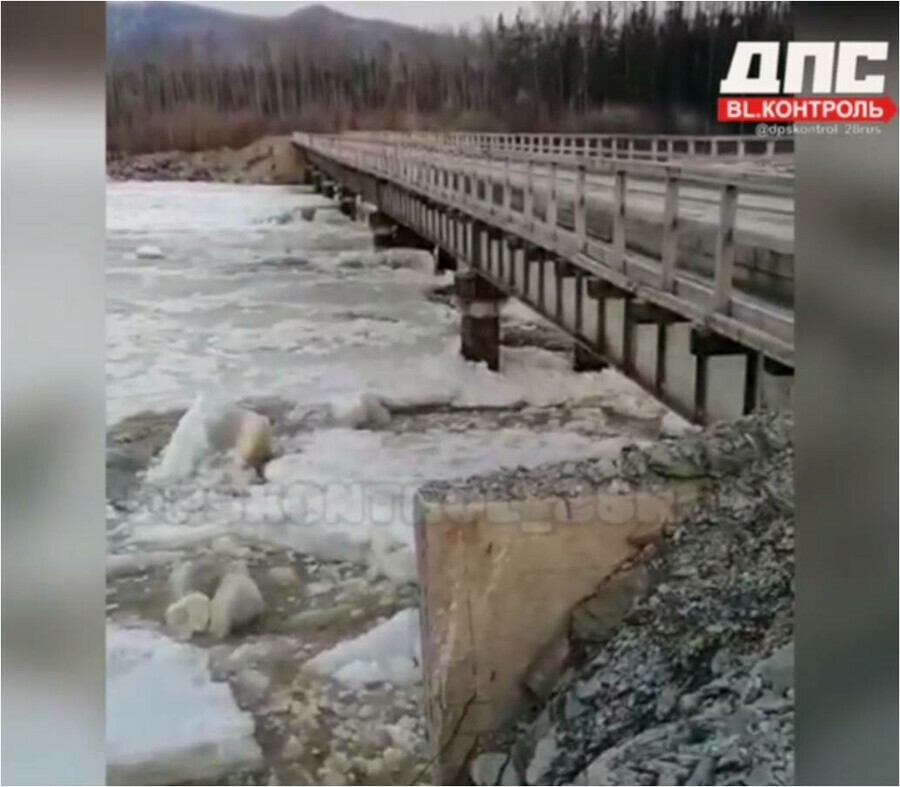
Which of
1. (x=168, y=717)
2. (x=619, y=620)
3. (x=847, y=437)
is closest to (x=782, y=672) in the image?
(x=619, y=620)

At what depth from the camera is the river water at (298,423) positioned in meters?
1.45

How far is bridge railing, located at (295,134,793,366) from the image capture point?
1.46 m

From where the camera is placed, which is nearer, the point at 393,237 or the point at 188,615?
the point at 188,615

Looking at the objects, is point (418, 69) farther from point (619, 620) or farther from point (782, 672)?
point (782, 672)

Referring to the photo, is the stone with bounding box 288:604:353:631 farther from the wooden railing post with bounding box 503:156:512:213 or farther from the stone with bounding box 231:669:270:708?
the wooden railing post with bounding box 503:156:512:213

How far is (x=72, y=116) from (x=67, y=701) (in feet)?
2.75

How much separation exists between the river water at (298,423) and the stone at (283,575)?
1 cm

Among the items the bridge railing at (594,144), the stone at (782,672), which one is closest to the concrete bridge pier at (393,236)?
the bridge railing at (594,144)

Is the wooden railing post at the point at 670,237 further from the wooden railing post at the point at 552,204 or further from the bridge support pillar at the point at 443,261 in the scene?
the bridge support pillar at the point at 443,261

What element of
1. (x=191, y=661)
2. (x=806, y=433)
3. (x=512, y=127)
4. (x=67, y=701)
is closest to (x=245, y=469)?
(x=191, y=661)

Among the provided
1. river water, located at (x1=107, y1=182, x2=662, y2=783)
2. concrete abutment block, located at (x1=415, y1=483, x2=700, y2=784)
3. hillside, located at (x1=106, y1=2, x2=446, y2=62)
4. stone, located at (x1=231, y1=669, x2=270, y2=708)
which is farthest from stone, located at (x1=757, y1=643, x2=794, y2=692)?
hillside, located at (x1=106, y1=2, x2=446, y2=62)

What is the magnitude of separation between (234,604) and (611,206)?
81 cm

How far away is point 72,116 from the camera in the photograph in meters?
1.43

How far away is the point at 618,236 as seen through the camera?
1.52 metres
